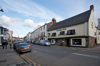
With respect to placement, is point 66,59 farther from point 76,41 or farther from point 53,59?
point 76,41

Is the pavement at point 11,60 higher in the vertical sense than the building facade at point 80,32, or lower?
lower

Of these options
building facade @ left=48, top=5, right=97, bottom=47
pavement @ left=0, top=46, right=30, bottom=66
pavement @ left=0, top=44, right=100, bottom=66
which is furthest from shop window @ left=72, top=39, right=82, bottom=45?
pavement @ left=0, top=46, right=30, bottom=66

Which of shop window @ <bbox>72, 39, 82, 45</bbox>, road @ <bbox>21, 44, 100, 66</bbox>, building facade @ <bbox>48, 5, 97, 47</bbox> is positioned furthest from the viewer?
shop window @ <bbox>72, 39, 82, 45</bbox>

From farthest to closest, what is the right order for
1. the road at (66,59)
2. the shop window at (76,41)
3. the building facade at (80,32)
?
the shop window at (76,41), the building facade at (80,32), the road at (66,59)

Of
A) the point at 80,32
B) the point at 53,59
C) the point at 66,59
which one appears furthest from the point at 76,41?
the point at 53,59

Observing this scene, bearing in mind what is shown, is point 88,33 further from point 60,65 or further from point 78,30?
point 60,65

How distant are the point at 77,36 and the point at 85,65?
1305cm

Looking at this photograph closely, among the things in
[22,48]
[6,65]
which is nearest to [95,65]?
[6,65]

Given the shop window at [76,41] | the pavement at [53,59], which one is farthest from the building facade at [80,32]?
the pavement at [53,59]

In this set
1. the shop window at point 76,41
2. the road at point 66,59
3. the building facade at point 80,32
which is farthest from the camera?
the shop window at point 76,41

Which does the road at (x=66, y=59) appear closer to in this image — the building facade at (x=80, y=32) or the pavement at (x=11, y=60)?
the pavement at (x=11, y=60)

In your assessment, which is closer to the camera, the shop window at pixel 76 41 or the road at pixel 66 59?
the road at pixel 66 59

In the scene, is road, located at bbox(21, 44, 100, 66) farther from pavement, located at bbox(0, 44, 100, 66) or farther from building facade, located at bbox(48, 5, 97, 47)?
building facade, located at bbox(48, 5, 97, 47)

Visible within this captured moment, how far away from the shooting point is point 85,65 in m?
4.56
